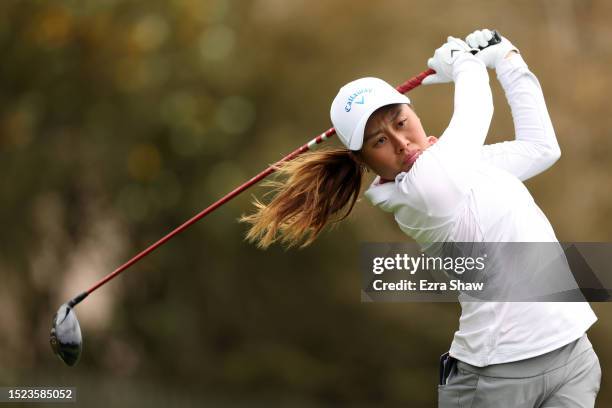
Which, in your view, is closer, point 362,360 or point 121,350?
point 362,360

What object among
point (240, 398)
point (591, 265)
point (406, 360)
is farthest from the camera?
point (240, 398)

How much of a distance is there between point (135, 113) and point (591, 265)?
2.84 m

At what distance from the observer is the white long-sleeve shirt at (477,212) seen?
2.16 m

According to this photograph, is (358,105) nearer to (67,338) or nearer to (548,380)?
(548,380)

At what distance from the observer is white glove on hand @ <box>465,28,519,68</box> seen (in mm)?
2379

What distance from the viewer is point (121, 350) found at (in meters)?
5.87

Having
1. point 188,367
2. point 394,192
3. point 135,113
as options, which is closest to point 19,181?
point 135,113

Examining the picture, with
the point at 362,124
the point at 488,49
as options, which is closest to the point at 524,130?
the point at 488,49

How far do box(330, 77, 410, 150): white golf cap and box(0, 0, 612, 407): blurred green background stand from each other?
9.10 ft

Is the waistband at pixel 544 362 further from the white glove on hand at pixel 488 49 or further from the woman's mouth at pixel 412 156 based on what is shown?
the white glove on hand at pixel 488 49

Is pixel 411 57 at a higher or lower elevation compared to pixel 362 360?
higher

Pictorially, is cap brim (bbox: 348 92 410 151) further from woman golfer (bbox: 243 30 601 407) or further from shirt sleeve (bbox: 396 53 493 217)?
shirt sleeve (bbox: 396 53 493 217)

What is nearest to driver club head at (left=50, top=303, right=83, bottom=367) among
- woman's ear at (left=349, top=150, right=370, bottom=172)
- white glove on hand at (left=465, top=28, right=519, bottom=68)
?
woman's ear at (left=349, top=150, right=370, bottom=172)

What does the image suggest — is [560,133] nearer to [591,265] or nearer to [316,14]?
[591,265]
